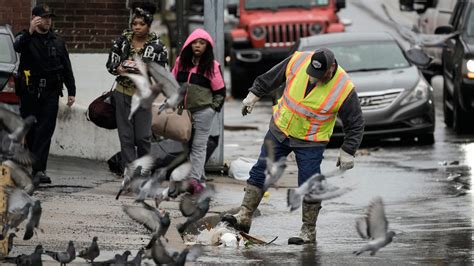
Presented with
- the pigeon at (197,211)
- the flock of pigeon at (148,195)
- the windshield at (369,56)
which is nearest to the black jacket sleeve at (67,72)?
the flock of pigeon at (148,195)

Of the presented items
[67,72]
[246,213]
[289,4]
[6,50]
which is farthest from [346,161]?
[289,4]

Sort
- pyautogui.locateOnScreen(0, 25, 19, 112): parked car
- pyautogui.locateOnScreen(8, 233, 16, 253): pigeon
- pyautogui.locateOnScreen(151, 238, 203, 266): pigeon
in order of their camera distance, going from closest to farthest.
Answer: pyautogui.locateOnScreen(151, 238, 203, 266): pigeon → pyautogui.locateOnScreen(8, 233, 16, 253): pigeon → pyautogui.locateOnScreen(0, 25, 19, 112): parked car

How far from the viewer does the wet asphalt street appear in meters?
11.1

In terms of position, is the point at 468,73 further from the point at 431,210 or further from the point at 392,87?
the point at 431,210

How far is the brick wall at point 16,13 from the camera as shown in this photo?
17125mm

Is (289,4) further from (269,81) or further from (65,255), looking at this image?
(65,255)

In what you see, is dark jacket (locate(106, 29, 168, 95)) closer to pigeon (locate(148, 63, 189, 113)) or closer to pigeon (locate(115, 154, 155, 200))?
pigeon (locate(115, 154, 155, 200))

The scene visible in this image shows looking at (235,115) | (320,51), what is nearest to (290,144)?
(320,51)

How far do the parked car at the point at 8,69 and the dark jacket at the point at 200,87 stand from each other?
1.99m

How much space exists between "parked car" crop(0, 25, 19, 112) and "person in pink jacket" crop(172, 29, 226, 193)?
2.01m

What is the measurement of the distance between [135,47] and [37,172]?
1.62 meters

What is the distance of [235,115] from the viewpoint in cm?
2561

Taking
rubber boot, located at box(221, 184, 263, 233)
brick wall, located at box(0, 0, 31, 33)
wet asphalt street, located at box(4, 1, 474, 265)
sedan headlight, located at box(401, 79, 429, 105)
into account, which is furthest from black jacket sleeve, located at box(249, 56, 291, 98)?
sedan headlight, located at box(401, 79, 429, 105)

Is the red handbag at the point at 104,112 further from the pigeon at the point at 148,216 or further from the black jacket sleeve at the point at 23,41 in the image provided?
the pigeon at the point at 148,216
